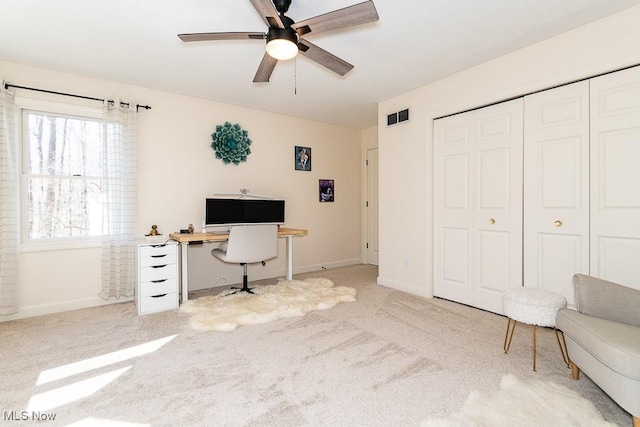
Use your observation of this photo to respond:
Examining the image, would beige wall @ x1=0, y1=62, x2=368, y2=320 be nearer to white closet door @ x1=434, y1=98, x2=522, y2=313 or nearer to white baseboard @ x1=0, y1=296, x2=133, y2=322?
white baseboard @ x1=0, y1=296, x2=133, y2=322

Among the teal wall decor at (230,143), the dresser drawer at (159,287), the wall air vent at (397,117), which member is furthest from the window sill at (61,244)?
the wall air vent at (397,117)

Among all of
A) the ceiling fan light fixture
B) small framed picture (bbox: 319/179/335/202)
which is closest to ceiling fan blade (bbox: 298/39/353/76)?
the ceiling fan light fixture

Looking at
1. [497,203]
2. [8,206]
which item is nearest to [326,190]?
[497,203]

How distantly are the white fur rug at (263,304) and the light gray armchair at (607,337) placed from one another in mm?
2023

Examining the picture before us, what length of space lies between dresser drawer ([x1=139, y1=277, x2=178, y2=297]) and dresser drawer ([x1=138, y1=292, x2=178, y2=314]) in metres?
0.04

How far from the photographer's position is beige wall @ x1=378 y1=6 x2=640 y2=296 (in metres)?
2.29

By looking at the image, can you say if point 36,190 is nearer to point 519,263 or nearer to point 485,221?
point 485,221

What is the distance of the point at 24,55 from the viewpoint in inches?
110

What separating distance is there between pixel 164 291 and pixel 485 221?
3355 mm

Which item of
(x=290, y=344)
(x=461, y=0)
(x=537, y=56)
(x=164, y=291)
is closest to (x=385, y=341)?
(x=290, y=344)

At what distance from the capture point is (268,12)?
174cm

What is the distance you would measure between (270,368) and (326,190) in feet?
11.3

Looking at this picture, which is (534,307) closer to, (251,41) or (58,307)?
(251,41)

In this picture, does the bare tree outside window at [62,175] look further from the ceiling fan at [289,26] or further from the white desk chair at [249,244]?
the ceiling fan at [289,26]
